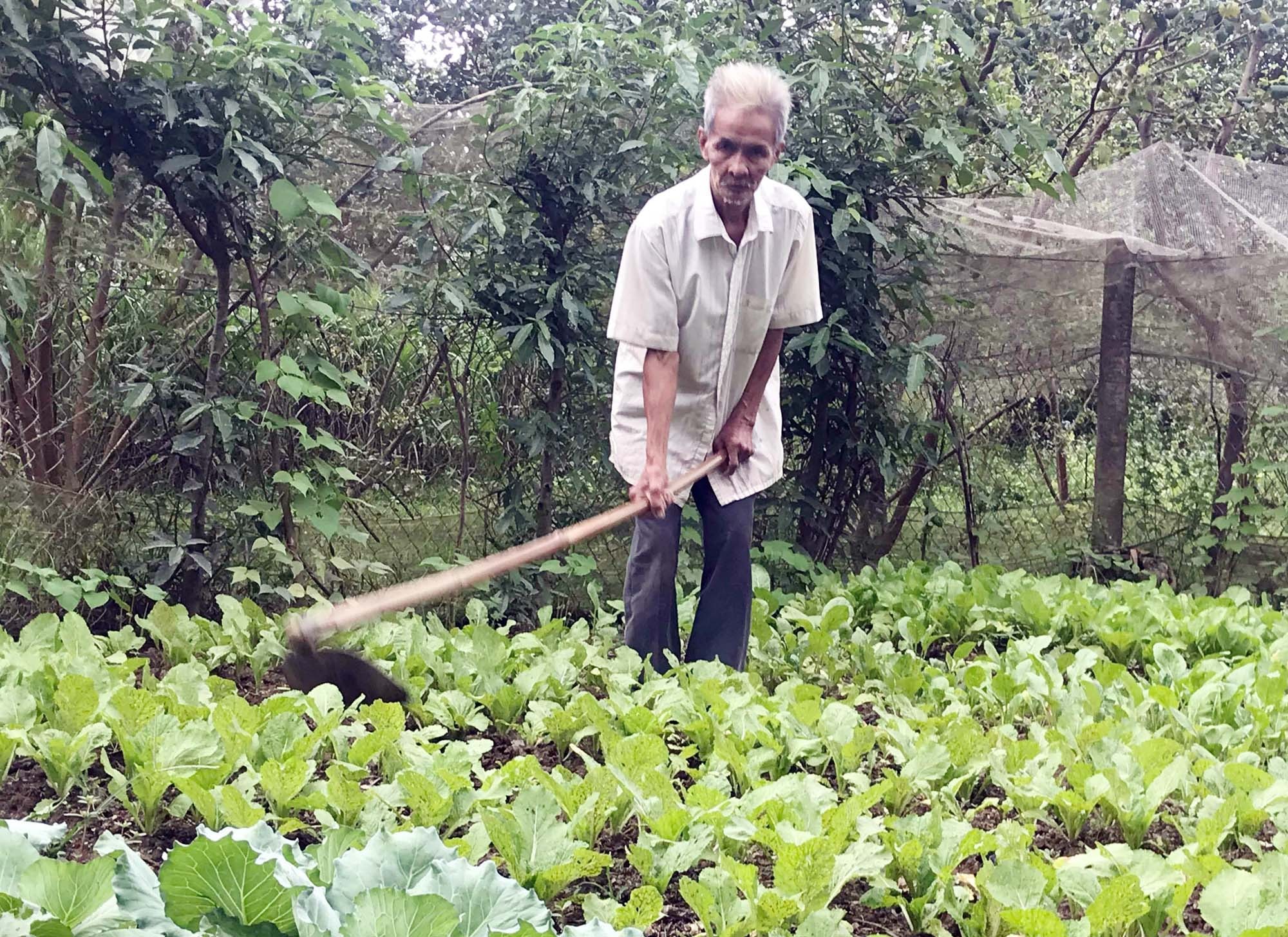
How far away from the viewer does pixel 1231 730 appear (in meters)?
2.84

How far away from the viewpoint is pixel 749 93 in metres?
3.02

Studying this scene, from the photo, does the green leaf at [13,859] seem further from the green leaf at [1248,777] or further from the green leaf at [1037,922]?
the green leaf at [1248,777]

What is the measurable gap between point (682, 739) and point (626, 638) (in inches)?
22.4

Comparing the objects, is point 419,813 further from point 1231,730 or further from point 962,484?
point 962,484

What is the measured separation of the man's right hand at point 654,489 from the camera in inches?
124

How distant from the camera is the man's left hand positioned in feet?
11.3

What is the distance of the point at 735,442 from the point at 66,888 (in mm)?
2253

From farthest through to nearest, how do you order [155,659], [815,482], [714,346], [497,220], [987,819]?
[815,482]
[497,220]
[155,659]
[714,346]
[987,819]

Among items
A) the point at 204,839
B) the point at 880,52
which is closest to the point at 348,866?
the point at 204,839

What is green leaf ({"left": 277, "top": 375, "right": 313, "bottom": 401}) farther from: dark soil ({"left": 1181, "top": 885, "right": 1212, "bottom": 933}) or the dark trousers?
dark soil ({"left": 1181, "top": 885, "right": 1212, "bottom": 933})

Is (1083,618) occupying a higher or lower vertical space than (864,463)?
lower

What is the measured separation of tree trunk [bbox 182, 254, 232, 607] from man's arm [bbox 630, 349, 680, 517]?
150cm

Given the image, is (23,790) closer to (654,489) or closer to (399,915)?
(399,915)

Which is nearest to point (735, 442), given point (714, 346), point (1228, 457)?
point (714, 346)
